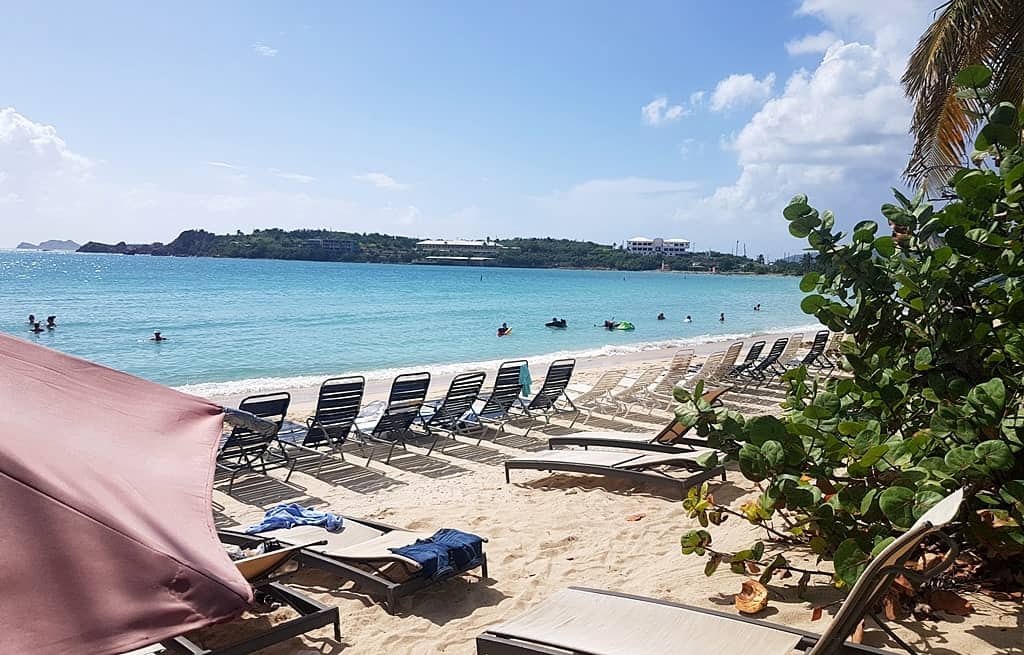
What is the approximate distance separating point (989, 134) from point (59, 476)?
408 centimetres

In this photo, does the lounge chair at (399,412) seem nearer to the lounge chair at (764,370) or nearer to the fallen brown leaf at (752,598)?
the fallen brown leaf at (752,598)

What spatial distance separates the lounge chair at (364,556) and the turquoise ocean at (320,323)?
1428cm

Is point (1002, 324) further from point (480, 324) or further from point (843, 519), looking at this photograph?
point (480, 324)

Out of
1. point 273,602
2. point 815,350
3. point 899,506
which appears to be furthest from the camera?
point 815,350

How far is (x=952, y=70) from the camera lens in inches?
406

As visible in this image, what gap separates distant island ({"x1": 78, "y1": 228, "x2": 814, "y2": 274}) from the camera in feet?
426

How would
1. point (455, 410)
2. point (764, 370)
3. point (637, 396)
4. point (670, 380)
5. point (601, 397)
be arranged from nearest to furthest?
point (455, 410) → point (601, 397) → point (637, 396) → point (670, 380) → point (764, 370)

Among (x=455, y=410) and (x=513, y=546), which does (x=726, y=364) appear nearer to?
(x=455, y=410)

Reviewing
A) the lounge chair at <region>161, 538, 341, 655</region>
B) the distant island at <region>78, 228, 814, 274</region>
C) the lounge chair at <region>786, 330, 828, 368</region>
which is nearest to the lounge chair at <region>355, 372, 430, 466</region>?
the lounge chair at <region>161, 538, 341, 655</region>

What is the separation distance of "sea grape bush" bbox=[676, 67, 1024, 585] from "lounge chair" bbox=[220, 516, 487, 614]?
1.83m

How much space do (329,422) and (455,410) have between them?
175cm

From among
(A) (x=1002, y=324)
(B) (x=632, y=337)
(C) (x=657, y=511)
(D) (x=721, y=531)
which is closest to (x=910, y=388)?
(A) (x=1002, y=324)

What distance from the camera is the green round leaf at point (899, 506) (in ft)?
9.61

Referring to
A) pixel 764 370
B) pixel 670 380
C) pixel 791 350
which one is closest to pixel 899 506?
pixel 670 380
